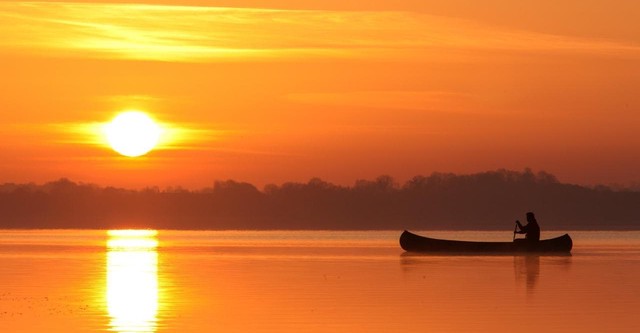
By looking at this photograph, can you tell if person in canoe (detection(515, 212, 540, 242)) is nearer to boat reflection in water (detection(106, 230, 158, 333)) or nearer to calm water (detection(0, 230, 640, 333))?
calm water (detection(0, 230, 640, 333))

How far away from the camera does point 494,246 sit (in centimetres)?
5819

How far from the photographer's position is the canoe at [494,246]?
5741 cm

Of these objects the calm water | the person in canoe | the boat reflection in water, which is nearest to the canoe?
the person in canoe

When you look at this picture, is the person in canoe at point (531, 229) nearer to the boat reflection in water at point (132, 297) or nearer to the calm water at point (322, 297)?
the calm water at point (322, 297)

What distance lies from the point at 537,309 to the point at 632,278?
12647 mm

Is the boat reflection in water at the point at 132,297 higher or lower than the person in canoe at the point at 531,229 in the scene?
lower

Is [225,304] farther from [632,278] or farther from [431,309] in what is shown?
Answer: [632,278]

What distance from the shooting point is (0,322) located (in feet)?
81.6

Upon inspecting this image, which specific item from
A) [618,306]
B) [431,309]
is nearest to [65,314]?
[431,309]

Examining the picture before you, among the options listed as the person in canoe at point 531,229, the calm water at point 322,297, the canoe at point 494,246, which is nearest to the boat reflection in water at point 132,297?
the calm water at point 322,297

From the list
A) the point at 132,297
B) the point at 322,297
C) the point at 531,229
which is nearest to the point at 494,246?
the point at 531,229

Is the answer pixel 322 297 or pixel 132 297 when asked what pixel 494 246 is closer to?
pixel 322 297

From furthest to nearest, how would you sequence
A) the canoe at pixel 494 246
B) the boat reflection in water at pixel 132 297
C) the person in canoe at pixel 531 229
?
the canoe at pixel 494 246
the person in canoe at pixel 531 229
the boat reflection in water at pixel 132 297

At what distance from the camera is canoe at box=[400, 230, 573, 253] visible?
57.4 m
